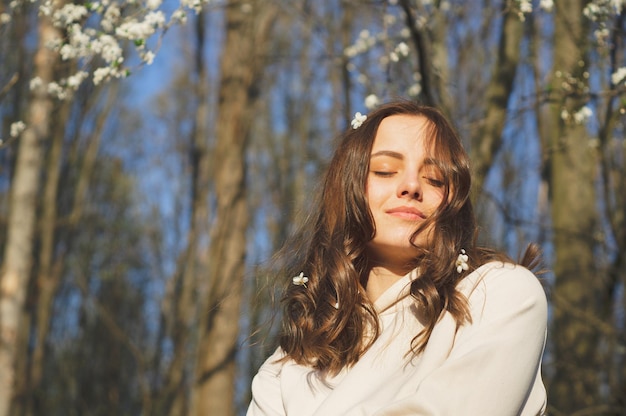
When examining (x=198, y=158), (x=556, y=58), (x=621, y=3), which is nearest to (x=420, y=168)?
(x=621, y=3)

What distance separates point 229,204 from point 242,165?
39cm

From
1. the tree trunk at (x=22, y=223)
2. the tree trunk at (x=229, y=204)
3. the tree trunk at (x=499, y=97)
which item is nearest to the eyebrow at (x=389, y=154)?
the tree trunk at (x=499, y=97)

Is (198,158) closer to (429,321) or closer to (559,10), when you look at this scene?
(559,10)

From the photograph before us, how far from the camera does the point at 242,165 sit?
7875mm

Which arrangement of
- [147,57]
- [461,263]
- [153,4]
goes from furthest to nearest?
[153,4] → [147,57] → [461,263]

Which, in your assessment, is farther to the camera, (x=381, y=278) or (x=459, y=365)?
(x=381, y=278)

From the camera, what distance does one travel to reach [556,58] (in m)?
6.14

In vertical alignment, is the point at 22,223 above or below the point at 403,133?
below

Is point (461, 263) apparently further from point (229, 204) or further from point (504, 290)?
point (229, 204)

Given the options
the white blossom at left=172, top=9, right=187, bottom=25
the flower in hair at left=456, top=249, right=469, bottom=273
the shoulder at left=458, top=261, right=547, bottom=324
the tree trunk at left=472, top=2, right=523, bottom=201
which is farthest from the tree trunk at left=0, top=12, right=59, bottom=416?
the shoulder at left=458, top=261, right=547, bottom=324

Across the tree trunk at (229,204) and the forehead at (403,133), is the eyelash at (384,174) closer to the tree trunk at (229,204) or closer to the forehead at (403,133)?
the forehead at (403,133)

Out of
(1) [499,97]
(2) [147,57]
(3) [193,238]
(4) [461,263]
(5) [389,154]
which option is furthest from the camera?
(3) [193,238]

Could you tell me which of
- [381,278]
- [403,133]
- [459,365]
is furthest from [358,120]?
[459,365]

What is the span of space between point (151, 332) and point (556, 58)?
12527mm
